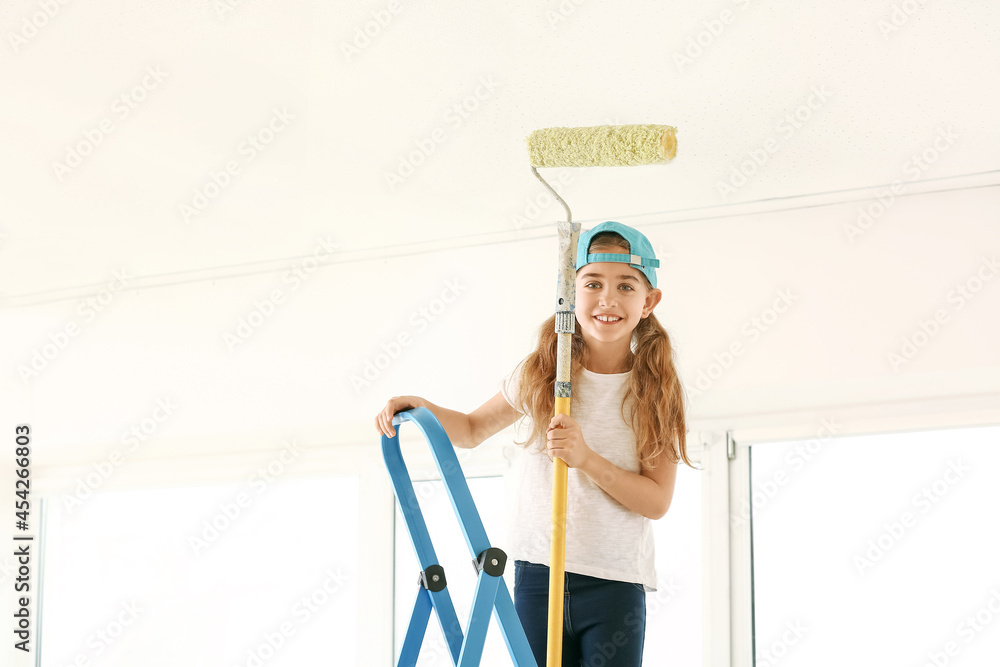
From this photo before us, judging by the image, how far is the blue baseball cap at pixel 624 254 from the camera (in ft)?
5.74

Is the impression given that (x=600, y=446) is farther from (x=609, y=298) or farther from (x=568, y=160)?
(x=568, y=160)

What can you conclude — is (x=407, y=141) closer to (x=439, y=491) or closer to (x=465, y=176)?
(x=465, y=176)

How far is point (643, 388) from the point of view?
1.74 meters

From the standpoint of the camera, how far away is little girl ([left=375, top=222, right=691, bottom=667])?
5.37 feet

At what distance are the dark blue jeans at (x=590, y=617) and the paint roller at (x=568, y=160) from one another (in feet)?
0.35

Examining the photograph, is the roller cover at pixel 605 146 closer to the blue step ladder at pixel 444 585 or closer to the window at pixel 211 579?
the blue step ladder at pixel 444 585

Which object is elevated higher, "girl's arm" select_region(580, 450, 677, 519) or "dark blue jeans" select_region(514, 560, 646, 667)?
"girl's arm" select_region(580, 450, 677, 519)

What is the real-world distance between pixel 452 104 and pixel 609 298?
75 centimetres

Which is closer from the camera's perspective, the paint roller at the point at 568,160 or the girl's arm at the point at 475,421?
Answer: the paint roller at the point at 568,160

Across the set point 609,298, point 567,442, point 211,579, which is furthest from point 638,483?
point 211,579

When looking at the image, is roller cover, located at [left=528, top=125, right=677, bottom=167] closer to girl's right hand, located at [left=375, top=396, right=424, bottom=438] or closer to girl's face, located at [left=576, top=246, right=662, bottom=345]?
girl's face, located at [left=576, top=246, right=662, bottom=345]

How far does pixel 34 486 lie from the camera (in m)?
3.87

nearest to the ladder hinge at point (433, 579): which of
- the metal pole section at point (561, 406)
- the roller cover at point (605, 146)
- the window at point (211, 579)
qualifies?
the metal pole section at point (561, 406)

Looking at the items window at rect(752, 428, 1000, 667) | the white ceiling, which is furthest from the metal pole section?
window at rect(752, 428, 1000, 667)
